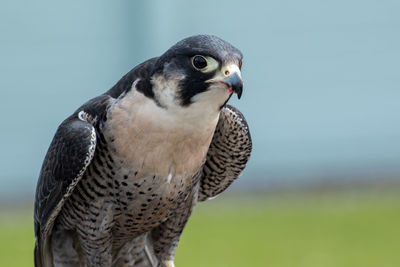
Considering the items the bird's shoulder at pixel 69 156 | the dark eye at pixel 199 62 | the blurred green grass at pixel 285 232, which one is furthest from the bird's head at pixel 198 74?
the blurred green grass at pixel 285 232

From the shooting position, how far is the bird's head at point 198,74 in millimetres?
3348

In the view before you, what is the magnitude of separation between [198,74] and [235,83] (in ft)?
0.61

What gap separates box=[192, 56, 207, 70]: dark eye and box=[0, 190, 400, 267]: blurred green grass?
10.8ft

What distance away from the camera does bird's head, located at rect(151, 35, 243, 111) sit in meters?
3.35

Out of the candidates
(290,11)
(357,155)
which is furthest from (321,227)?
(290,11)

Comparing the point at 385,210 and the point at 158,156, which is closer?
the point at 158,156

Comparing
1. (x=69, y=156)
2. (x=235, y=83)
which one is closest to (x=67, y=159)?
(x=69, y=156)

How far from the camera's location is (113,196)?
3865 millimetres

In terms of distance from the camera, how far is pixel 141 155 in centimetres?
373

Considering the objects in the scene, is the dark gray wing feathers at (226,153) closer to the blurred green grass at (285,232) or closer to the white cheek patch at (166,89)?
the white cheek patch at (166,89)

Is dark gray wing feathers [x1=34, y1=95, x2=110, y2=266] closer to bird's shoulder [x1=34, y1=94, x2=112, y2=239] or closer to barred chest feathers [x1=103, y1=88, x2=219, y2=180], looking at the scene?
bird's shoulder [x1=34, y1=94, x2=112, y2=239]

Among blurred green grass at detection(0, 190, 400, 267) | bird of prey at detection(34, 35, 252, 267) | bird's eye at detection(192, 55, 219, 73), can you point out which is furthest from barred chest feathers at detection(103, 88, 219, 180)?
blurred green grass at detection(0, 190, 400, 267)

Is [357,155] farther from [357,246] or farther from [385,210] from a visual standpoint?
[357,246]

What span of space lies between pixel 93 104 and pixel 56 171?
13.8 inches
